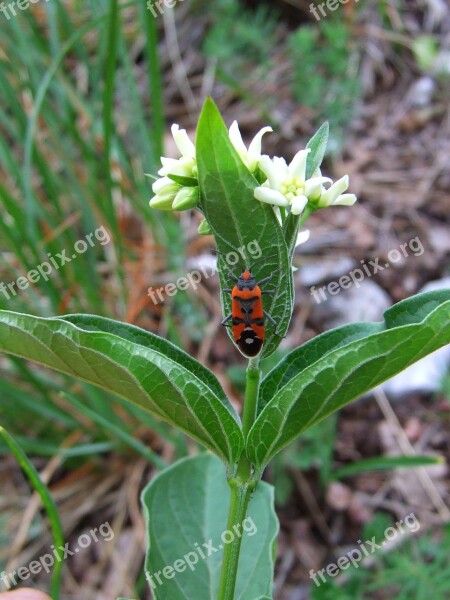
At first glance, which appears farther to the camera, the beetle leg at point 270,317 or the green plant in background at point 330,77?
the green plant in background at point 330,77

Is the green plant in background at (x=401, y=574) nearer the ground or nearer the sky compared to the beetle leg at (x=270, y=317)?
nearer the ground

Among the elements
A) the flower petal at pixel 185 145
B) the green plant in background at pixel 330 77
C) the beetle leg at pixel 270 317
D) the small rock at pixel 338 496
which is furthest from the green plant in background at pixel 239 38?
the beetle leg at pixel 270 317

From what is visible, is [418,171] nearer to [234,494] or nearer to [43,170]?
[43,170]

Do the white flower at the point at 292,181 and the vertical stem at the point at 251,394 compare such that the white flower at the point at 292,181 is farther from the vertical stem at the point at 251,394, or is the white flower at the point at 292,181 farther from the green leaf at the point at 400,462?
the green leaf at the point at 400,462

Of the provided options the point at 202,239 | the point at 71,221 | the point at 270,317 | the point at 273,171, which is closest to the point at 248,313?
the point at 270,317

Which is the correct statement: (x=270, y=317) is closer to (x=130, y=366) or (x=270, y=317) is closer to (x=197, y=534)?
(x=130, y=366)

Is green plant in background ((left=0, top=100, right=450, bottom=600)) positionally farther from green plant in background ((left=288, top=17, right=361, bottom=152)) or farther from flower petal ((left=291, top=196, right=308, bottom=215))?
green plant in background ((left=288, top=17, right=361, bottom=152))

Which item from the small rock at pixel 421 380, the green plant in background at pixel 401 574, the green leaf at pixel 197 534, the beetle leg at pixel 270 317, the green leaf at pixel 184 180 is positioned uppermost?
the green leaf at pixel 184 180

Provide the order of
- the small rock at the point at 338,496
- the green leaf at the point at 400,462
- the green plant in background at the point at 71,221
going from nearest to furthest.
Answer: the green leaf at the point at 400,462 → the green plant in background at the point at 71,221 → the small rock at the point at 338,496
